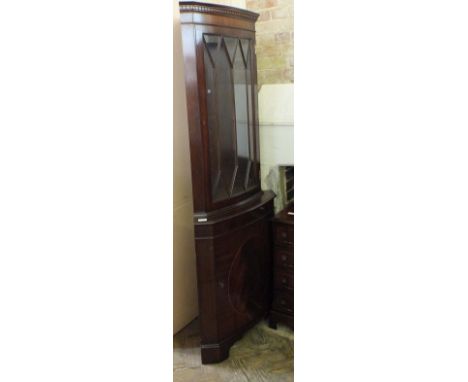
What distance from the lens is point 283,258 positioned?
191 cm

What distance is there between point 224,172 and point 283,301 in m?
0.65

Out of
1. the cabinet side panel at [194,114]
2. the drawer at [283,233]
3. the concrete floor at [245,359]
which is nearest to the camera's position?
the cabinet side panel at [194,114]

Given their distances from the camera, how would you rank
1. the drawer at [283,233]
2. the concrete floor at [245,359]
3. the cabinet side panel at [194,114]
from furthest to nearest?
the drawer at [283,233]
the concrete floor at [245,359]
the cabinet side panel at [194,114]

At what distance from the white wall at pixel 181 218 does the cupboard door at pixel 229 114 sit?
0.18 metres

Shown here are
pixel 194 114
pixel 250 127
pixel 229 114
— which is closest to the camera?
pixel 194 114

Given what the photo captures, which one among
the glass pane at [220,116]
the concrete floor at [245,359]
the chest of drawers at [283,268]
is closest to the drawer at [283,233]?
the chest of drawers at [283,268]

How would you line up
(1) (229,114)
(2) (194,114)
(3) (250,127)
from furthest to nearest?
(3) (250,127) < (1) (229,114) < (2) (194,114)

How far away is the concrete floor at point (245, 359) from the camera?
1.71 meters

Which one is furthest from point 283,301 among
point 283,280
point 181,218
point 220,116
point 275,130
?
point 220,116

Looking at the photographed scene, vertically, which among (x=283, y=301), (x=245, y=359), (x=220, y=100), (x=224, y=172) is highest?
(x=220, y=100)

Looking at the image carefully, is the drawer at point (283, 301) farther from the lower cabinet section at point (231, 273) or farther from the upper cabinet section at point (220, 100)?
the upper cabinet section at point (220, 100)

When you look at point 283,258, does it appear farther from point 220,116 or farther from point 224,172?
point 220,116
